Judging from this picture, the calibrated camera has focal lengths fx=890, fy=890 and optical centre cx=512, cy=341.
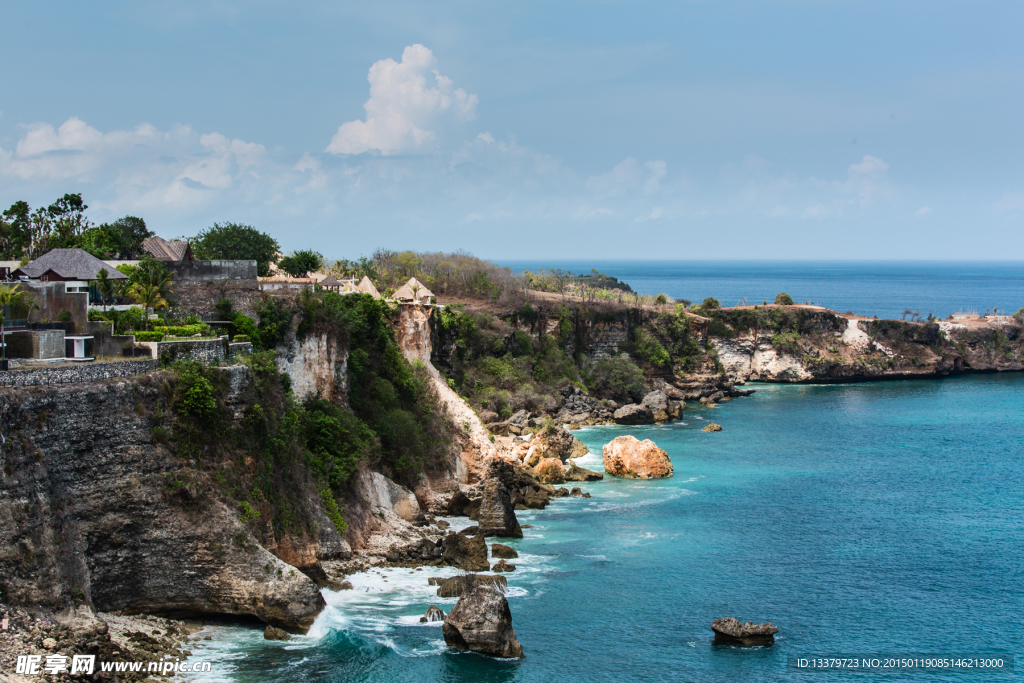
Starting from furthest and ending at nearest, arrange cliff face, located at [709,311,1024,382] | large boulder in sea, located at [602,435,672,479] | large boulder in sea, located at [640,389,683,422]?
1. cliff face, located at [709,311,1024,382]
2. large boulder in sea, located at [640,389,683,422]
3. large boulder in sea, located at [602,435,672,479]

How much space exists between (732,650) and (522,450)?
102 feet

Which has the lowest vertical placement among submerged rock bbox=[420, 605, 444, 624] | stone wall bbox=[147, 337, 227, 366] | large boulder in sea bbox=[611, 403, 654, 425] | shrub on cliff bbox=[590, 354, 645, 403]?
submerged rock bbox=[420, 605, 444, 624]

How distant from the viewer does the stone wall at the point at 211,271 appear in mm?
49062

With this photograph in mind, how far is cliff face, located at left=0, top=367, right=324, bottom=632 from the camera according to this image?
29906 millimetres

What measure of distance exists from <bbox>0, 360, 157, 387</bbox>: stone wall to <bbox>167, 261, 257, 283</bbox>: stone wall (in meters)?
12.8

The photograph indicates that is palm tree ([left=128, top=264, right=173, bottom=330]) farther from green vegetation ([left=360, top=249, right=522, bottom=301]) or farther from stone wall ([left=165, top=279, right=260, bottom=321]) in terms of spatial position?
green vegetation ([left=360, top=249, right=522, bottom=301])

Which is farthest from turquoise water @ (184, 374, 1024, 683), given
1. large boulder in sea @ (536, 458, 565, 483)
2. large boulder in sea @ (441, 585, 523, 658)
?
large boulder in sea @ (536, 458, 565, 483)

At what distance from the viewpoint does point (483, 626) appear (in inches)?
1430

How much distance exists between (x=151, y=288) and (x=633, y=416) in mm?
53846

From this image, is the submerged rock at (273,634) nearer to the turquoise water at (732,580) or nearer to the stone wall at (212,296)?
the turquoise water at (732,580)

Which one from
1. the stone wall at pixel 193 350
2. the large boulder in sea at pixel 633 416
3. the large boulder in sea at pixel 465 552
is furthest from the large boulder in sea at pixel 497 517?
the large boulder in sea at pixel 633 416

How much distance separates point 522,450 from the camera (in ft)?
219

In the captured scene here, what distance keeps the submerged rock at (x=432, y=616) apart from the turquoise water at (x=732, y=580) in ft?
1.47

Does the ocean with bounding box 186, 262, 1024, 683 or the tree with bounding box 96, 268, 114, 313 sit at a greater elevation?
the tree with bounding box 96, 268, 114, 313
